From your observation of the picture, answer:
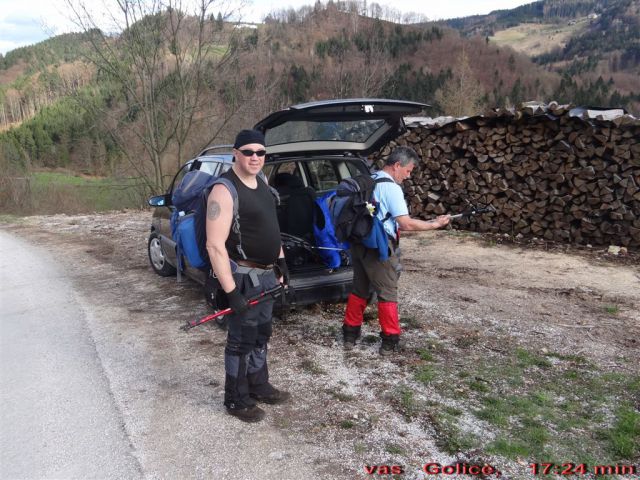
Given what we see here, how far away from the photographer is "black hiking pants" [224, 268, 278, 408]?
3297 mm

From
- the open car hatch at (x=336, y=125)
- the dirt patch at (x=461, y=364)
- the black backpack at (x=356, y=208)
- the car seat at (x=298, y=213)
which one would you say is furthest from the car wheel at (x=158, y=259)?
the black backpack at (x=356, y=208)

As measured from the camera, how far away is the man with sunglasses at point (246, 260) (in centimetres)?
306

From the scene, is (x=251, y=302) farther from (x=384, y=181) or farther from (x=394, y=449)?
(x=384, y=181)

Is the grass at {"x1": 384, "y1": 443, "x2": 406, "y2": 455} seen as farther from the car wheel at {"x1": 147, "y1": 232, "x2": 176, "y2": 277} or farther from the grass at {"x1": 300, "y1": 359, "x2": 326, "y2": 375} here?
the car wheel at {"x1": 147, "y1": 232, "x2": 176, "y2": 277}

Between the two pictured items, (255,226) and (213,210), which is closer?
(213,210)

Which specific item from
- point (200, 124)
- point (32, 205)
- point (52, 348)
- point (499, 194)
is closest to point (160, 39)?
point (200, 124)

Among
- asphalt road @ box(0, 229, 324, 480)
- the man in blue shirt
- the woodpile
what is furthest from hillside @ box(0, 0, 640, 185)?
the man in blue shirt

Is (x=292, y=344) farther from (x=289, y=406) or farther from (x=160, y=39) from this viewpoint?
(x=160, y=39)

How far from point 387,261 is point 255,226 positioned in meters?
1.49

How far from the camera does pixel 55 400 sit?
3738 millimetres

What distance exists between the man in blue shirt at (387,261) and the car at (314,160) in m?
0.52

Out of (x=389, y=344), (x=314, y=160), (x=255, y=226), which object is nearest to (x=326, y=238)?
(x=314, y=160)

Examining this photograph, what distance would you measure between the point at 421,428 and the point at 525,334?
6.77ft

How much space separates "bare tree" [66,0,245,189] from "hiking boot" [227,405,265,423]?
16028 millimetres
